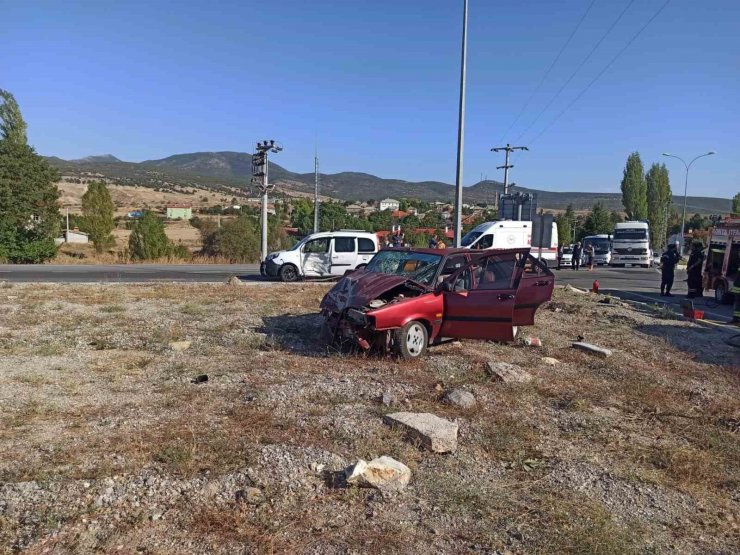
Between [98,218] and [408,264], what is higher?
[98,218]

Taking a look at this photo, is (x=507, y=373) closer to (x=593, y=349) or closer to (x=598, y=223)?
(x=593, y=349)

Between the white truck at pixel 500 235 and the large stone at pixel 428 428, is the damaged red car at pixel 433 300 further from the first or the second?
the white truck at pixel 500 235

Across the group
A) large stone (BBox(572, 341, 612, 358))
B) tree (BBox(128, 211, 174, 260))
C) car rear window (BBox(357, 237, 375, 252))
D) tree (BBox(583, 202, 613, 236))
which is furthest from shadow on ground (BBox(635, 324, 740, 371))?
tree (BBox(583, 202, 613, 236))

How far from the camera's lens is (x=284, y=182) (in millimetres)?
140125

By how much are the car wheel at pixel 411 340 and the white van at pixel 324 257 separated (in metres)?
12.4

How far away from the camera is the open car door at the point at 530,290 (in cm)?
885

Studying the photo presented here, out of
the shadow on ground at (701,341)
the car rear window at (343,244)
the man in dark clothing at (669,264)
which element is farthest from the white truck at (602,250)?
the shadow on ground at (701,341)

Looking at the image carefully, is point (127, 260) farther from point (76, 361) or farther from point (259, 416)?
point (259, 416)

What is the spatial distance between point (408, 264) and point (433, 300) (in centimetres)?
109

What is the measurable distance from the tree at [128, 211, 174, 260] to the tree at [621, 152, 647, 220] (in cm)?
7702

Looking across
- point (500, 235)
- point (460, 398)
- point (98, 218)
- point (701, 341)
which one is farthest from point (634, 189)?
point (460, 398)

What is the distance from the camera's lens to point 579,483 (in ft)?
14.2

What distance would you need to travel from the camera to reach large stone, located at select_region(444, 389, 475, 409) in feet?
19.5

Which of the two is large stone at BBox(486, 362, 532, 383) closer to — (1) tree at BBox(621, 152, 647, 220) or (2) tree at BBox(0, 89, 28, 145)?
Answer: (2) tree at BBox(0, 89, 28, 145)
